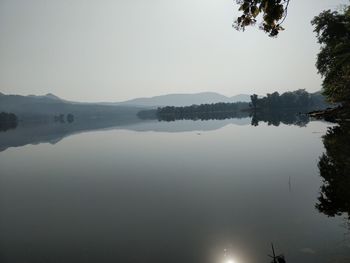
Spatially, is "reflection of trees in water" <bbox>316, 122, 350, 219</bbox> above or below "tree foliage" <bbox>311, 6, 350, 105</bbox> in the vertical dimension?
below

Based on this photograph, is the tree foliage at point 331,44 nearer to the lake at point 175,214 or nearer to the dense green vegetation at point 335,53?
the dense green vegetation at point 335,53

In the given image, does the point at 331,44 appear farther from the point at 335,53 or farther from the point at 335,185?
the point at 335,185

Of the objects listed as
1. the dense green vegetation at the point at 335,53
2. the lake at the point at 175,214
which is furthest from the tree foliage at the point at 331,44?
the lake at the point at 175,214

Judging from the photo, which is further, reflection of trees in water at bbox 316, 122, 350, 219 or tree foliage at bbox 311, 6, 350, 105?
tree foliage at bbox 311, 6, 350, 105

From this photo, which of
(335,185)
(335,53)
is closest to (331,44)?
(335,53)

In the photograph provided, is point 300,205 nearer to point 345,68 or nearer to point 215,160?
point 215,160

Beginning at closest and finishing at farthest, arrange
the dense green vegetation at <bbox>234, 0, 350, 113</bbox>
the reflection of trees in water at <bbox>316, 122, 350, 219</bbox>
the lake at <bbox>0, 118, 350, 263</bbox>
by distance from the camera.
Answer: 1. the lake at <bbox>0, 118, 350, 263</bbox>
2. the reflection of trees in water at <bbox>316, 122, 350, 219</bbox>
3. the dense green vegetation at <bbox>234, 0, 350, 113</bbox>

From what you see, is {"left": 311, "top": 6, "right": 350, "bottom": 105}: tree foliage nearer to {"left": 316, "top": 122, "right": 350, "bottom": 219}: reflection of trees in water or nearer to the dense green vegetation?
the dense green vegetation

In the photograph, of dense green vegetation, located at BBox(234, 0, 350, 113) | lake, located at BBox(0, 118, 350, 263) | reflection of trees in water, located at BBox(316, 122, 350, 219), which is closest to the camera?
lake, located at BBox(0, 118, 350, 263)

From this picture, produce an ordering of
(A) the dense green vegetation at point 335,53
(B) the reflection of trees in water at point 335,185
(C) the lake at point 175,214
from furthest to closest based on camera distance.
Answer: (A) the dense green vegetation at point 335,53, (B) the reflection of trees in water at point 335,185, (C) the lake at point 175,214

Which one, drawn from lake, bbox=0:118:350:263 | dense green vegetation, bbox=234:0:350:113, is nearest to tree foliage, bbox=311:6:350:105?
dense green vegetation, bbox=234:0:350:113

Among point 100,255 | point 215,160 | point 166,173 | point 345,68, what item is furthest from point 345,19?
point 100,255

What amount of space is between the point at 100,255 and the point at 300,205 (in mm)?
14442

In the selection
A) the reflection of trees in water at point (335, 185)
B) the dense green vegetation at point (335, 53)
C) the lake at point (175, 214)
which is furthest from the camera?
the dense green vegetation at point (335, 53)
